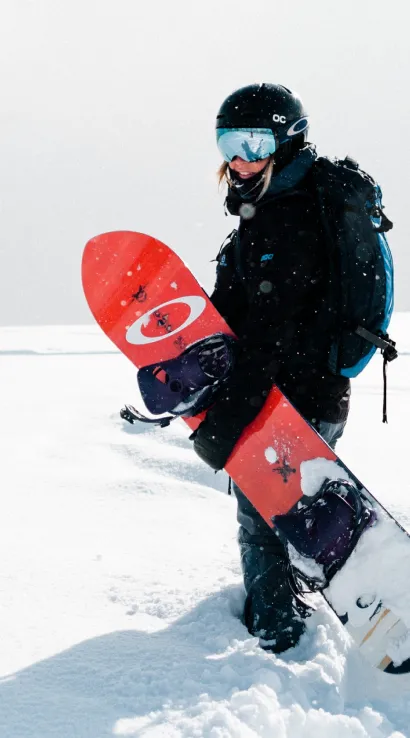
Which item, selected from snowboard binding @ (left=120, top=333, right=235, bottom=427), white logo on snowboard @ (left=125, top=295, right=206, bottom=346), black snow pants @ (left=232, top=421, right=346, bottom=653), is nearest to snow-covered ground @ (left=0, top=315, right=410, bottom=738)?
black snow pants @ (left=232, top=421, right=346, bottom=653)

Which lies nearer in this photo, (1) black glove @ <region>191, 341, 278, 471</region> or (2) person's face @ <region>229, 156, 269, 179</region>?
(1) black glove @ <region>191, 341, 278, 471</region>

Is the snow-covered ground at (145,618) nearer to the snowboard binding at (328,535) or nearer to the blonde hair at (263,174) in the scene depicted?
the snowboard binding at (328,535)

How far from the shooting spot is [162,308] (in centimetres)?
258

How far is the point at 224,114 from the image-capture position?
2.34 m

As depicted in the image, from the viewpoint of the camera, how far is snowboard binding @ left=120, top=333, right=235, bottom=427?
2246 millimetres

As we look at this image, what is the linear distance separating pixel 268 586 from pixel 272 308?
3.38ft

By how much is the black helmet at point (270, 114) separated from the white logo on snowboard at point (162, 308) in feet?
2.04

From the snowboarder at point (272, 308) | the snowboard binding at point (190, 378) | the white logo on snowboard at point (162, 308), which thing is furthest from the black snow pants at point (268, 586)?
the white logo on snowboard at point (162, 308)

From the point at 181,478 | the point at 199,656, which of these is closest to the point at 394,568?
the point at 199,656

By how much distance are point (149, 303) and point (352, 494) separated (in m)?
1.11

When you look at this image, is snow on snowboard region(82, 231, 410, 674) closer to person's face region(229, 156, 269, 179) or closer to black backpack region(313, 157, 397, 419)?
black backpack region(313, 157, 397, 419)

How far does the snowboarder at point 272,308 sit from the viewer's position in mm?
2139

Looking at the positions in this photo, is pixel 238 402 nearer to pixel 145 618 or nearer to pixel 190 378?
pixel 190 378

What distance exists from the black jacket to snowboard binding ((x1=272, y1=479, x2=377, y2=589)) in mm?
402
